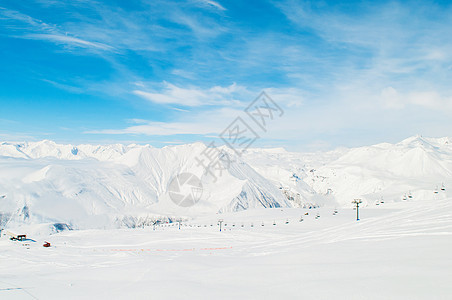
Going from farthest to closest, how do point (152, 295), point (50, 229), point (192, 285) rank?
point (50, 229), point (192, 285), point (152, 295)

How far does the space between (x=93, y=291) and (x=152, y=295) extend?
2776 mm

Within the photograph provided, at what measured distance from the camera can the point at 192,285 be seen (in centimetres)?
991

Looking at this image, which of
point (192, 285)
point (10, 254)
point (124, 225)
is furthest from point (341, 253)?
point (124, 225)

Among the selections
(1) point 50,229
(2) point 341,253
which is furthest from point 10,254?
(1) point 50,229

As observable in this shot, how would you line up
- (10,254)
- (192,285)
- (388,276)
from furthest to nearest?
(10,254)
(192,285)
(388,276)

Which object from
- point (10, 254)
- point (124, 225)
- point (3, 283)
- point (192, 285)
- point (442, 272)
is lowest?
point (124, 225)

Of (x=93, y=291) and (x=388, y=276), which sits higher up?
(x=388, y=276)

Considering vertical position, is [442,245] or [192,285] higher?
[442,245]

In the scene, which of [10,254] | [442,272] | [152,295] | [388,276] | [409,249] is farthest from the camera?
[10,254]

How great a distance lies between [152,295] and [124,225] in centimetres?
20639

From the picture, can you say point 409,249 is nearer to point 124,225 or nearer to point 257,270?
point 257,270

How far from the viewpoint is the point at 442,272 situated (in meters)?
7.34

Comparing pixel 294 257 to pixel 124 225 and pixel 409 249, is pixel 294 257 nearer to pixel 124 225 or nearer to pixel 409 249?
pixel 409 249

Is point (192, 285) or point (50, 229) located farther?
point (50, 229)
